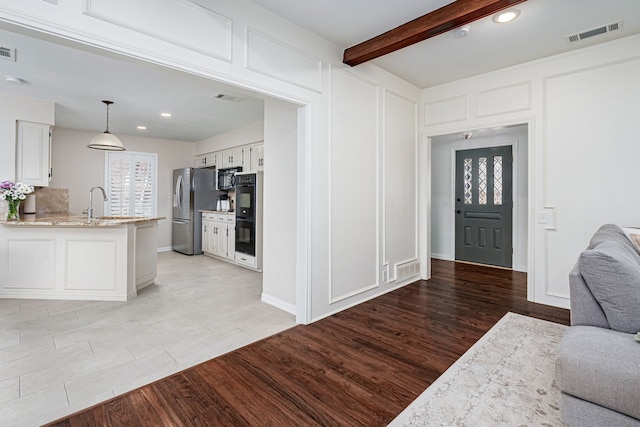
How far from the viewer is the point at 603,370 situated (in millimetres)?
1372

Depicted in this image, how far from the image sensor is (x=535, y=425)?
5.43 feet

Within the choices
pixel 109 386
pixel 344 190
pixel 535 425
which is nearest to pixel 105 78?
pixel 344 190

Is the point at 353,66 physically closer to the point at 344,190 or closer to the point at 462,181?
the point at 344,190

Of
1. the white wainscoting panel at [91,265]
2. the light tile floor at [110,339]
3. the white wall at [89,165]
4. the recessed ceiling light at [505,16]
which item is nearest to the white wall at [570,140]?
the recessed ceiling light at [505,16]

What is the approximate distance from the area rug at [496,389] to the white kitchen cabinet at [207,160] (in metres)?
6.07

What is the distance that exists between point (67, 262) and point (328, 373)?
138 inches

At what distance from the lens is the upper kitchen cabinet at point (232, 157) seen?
20.2 feet

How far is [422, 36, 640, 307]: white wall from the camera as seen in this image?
10.2ft

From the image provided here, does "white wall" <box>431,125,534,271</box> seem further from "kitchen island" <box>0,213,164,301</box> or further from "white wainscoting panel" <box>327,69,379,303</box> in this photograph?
"kitchen island" <box>0,213,164,301</box>

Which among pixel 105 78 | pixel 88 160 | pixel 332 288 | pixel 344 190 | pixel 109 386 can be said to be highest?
pixel 105 78

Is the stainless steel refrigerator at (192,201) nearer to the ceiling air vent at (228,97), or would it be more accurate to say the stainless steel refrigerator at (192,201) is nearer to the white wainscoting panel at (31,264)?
the ceiling air vent at (228,97)

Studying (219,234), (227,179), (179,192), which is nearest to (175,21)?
(219,234)

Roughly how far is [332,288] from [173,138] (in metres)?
5.72

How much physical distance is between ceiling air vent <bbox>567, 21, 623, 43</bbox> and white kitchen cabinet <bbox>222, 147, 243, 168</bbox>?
502cm
